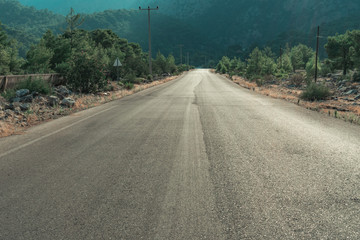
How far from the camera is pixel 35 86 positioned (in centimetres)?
1378

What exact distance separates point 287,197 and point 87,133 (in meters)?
5.43

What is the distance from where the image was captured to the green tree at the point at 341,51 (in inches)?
1914

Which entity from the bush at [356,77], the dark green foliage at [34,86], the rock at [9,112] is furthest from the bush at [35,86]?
the bush at [356,77]

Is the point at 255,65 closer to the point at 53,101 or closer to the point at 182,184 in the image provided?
the point at 53,101

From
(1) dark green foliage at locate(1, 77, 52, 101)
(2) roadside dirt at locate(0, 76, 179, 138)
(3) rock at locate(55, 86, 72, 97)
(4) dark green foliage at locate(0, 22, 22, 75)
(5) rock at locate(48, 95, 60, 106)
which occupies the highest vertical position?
(4) dark green foliage at locate(0, 22, 22, 75)

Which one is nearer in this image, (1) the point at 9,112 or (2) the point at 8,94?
(1) the point at 9,112

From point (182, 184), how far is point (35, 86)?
12.2 metres

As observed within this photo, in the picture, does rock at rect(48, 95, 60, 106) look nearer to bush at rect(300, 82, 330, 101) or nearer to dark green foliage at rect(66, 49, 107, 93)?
dark green foliage at rect(66, 49, 107, 93)

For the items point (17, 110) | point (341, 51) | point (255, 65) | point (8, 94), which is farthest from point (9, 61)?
point (341, 51)

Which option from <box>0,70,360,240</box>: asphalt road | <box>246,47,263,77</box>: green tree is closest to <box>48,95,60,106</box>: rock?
<box>0,70,360,240</box>: asphalt road

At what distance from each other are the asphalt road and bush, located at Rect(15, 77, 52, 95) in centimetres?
702

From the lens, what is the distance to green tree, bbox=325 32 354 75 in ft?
160

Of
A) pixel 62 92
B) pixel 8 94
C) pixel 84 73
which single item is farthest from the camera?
pixel 84 73

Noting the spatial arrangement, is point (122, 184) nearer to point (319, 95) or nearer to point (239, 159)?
point (239, 159)
